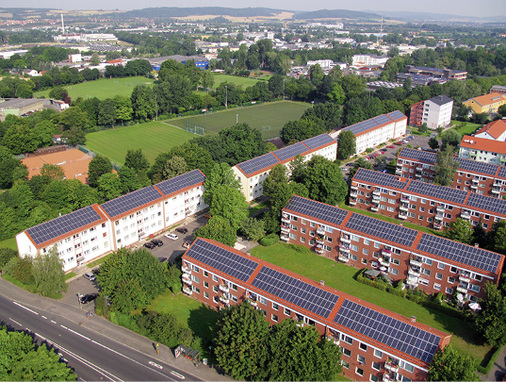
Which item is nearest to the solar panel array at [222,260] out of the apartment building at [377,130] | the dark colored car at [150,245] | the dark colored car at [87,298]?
the dark colored car at [87,298]

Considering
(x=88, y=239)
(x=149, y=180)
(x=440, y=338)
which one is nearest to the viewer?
(x=440, y=338)

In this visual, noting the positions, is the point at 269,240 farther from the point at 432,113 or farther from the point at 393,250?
the point at 432,113

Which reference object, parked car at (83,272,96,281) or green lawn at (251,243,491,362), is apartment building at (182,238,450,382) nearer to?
green lawn at (251,243,491,362)

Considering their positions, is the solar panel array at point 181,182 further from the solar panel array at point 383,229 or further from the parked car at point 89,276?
the solar panel array at point 383,229

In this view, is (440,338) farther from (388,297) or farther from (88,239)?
(88,239)

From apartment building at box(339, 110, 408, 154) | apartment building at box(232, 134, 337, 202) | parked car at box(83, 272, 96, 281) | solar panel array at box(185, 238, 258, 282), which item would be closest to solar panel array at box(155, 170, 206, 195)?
apartment building at box(232, 134, 337, 202)

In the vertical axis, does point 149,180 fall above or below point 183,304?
above

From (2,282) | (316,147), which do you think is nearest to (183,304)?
(2,282)

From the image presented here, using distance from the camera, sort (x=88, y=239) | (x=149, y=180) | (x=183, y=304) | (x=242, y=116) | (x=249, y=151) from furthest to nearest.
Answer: (x=242, y=116), (x=249, y=151), (x=149, y=180), (x=88, y=239), (x=183, y=304)
